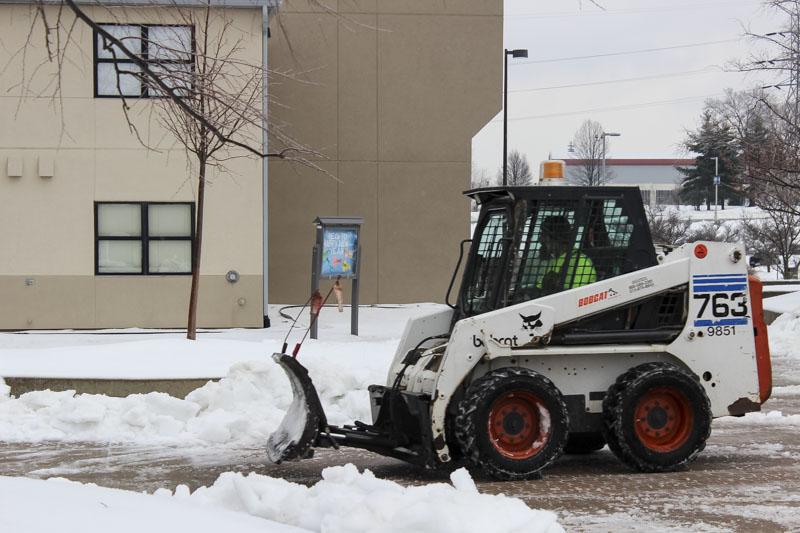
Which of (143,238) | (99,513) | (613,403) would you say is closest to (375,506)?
(99,513)

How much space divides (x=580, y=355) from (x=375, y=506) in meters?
3.70

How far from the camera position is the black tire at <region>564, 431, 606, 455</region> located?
11.3m

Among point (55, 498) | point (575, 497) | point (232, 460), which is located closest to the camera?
point (55, 498)

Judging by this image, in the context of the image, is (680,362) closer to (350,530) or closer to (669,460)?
(669,460)

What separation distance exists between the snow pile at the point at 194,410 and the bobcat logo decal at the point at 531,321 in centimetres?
311

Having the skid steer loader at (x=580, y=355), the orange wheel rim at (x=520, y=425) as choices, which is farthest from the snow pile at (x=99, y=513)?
the orange wheel rim at (x=520, y=425)

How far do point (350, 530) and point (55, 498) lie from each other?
1.55 metres

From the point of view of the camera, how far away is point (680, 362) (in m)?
10.2

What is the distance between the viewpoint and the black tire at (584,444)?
11258 mm

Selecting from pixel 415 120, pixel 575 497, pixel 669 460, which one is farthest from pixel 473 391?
pixel 415 120

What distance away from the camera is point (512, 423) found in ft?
32.0

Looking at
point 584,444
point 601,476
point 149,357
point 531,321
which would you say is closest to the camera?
point 531,321

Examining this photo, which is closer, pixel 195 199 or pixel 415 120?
pixel 195 199

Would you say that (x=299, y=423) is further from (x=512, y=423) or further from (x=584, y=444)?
(x=584, y=444)
